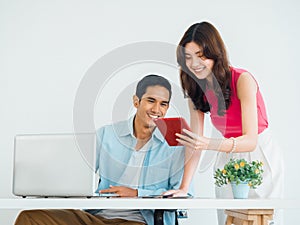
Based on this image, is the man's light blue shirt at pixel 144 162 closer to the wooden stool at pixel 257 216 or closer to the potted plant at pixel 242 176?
the potted plant at pixel 242 176

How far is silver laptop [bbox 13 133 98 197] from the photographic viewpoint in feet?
6.38

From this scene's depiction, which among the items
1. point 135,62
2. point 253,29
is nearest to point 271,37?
point 253,29

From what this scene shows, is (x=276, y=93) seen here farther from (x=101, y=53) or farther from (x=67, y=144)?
(x=67, y=144)

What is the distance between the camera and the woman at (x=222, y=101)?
2250 millimetres

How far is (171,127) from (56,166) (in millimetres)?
484

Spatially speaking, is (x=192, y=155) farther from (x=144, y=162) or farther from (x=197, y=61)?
(x=197, y=61)

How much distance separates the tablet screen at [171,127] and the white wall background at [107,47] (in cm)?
113

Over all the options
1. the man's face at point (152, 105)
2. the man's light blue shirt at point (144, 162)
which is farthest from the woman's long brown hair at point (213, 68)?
the man's light blue shirt at point (144, 162)

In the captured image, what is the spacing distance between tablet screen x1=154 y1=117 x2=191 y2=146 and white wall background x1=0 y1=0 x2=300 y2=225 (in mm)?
1135

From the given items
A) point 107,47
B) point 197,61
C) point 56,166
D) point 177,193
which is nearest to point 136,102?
point 197,61

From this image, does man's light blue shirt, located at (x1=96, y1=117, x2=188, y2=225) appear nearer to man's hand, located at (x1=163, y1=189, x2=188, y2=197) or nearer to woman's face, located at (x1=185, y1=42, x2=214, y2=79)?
man's hand, located at (x1=163, y1=189, x2=188, y2=197)

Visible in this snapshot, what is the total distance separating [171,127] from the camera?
2.17 m

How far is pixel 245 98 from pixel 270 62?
Result: 1.29 meters

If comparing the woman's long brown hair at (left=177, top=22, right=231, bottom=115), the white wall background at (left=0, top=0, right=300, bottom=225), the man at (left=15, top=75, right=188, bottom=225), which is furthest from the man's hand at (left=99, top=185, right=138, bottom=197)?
the white wall background at (left=0, top=0, right=300, bottom=225)
